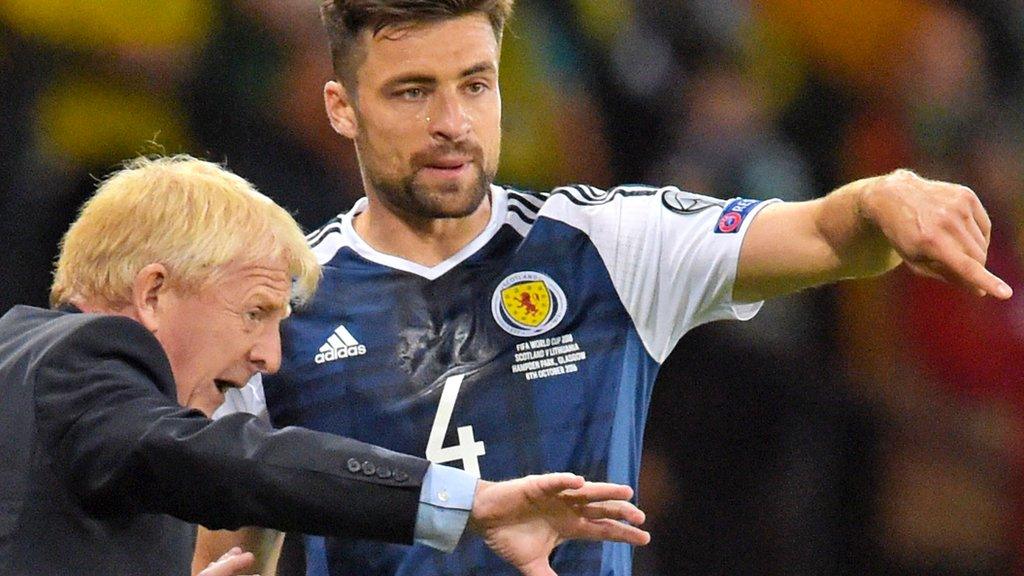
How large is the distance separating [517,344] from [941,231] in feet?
2.82

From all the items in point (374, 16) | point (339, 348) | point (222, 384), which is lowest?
point (222, 384)

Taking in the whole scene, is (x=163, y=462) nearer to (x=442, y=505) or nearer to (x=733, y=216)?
(x=442, y=505)

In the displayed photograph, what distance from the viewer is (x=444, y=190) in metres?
2.72

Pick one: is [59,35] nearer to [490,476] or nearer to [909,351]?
[490,476]

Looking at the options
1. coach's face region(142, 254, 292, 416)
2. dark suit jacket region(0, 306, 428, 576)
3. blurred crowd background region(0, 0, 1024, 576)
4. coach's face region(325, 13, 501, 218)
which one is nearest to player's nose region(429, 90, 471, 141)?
coach's face region(325, 13, 501, 218)

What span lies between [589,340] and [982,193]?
6.43ft

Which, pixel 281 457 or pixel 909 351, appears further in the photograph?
pixel 909 351

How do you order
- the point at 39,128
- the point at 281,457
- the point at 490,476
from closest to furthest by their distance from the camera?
1. the point at 281,457
2. the point at 490,476
3. the point at 39,128

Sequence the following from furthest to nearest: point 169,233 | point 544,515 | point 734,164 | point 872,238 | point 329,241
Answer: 1. point 734,164
2. point 329,241
3. point 872,238
4. point 169,233
5. point 544,515

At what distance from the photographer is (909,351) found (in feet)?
13.7

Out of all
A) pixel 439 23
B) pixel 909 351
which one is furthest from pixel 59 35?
pixel 909 351

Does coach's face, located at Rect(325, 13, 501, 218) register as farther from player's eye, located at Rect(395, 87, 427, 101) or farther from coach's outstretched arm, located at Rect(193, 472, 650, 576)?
coach's outstretched arm, located at Rect(193, 472, 650, 576)

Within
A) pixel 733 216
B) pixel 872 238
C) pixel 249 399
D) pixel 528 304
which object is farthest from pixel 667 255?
pixel 249 399

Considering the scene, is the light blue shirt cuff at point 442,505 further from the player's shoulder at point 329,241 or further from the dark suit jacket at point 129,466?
the player's shoulder at point 329,241
